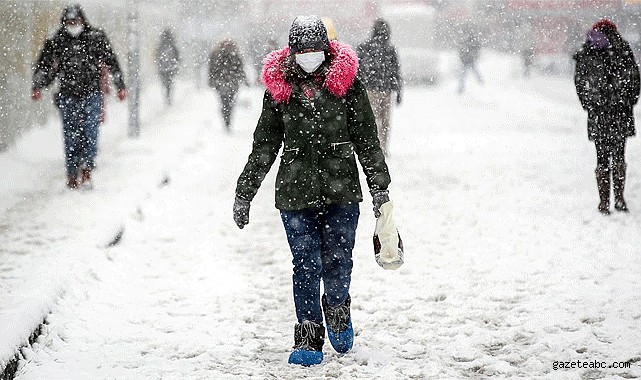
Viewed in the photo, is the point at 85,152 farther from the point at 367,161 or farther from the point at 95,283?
the point at 367,161

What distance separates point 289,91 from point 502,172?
25.3ft

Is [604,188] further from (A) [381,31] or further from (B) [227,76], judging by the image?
(B) [227,76]

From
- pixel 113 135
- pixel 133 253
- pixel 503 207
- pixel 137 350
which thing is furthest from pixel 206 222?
pixel 113 135

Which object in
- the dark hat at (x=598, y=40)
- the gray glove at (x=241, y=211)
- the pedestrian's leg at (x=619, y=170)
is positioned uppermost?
the dark hat at (x=598, y=40)

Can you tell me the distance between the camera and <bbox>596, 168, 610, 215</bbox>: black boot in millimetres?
8523

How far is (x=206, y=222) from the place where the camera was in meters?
8.87

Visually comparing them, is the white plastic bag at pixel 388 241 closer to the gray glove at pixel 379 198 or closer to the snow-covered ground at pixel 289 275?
the gray glove at pixel 379 198

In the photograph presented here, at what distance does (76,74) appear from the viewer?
9.60 meters

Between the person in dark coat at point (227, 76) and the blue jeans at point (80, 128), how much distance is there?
6.95 meters

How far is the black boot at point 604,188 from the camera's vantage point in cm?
852

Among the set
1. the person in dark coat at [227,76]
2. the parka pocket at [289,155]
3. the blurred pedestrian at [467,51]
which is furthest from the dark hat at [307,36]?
the blurred pedestrian at [467,51]

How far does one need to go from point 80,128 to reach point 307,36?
577 cm

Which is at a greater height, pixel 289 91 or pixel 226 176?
pixel 289 91

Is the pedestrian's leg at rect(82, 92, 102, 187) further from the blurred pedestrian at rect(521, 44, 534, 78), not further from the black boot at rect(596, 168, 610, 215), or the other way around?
the blurred pedestrian at rect(521, 44, 534, 78)
